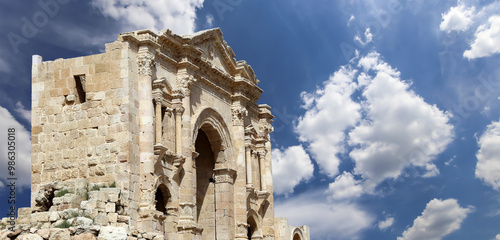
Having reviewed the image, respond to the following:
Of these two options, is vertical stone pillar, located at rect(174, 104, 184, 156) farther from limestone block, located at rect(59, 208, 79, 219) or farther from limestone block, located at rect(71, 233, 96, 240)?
limestone block, located at rect(71, 233, 96, 240)

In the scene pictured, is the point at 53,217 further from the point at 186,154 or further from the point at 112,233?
the point at 186,154

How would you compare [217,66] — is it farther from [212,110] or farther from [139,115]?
[139,115]

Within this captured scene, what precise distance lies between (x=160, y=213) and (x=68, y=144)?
3967 mm

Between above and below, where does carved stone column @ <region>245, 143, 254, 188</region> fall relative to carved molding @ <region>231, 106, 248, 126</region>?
below

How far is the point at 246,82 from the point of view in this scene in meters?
32.3

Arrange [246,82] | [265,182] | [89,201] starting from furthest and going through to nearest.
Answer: [265,182] → [246,82] → [89,201]

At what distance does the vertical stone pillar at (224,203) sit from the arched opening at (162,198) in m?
4.31

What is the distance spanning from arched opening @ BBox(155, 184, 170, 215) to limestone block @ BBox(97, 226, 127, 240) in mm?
6276

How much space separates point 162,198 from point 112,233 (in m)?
6.89

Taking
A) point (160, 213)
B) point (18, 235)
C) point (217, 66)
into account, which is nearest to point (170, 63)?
point (217, 66)

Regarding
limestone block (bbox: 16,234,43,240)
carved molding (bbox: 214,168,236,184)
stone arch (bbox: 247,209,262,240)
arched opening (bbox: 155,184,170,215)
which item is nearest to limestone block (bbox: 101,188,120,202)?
limestone block (bbox: 16,234,43,240)

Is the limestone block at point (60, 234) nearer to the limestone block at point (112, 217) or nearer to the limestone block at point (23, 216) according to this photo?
the limestone block at point (112, 217)

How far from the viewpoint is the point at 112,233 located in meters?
19.0

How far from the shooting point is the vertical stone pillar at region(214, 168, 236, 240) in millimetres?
29578
